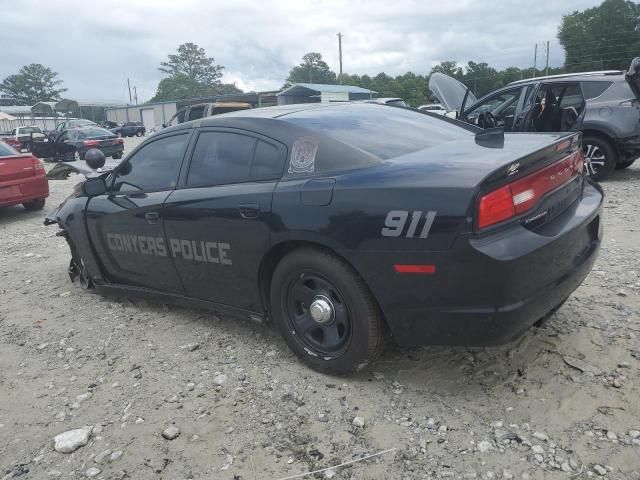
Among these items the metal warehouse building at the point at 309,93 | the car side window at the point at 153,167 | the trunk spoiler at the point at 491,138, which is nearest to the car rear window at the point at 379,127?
the trunk spoiler at the point at 491,138

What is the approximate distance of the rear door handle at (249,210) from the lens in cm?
283

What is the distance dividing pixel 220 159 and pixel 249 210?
53 cm

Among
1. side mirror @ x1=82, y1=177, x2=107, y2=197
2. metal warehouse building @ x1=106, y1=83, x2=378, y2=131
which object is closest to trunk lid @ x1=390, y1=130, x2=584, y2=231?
side mirror @ x1=82, y1=177, x2=107, y2=197

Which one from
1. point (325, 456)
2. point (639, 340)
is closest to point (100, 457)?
point (325, 456)

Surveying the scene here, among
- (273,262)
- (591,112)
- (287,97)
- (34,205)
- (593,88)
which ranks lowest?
(34,205)

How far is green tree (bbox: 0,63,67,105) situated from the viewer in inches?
3506

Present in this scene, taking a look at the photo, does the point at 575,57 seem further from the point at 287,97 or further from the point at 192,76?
the point at 192,76

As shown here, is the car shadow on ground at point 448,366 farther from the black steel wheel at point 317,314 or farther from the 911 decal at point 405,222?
the 911 decal at point 405,222

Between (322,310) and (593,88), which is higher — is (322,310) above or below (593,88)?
below

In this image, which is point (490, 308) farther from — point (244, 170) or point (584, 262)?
point (244, 170)

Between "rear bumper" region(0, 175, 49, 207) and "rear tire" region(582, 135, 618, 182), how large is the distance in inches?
342

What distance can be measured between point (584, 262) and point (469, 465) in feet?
4.03

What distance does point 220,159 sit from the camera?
3205 millimetres

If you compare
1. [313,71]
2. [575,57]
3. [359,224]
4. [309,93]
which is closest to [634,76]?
[359,224]
